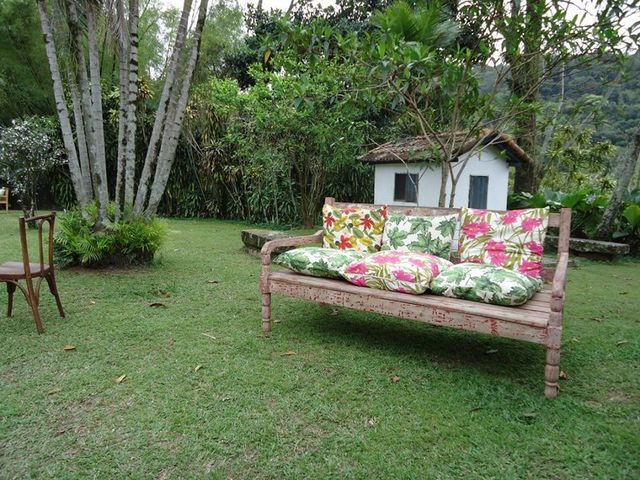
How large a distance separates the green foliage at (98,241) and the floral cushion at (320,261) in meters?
2.42

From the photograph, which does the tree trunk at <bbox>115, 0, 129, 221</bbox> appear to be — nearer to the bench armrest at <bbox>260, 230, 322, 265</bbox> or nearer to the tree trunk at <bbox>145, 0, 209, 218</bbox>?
the tree trunk at <bbox>145, 0, 209, 218</bbox>

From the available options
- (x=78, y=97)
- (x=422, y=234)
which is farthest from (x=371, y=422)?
(x=78, y=97)

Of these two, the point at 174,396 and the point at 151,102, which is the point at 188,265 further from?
the point at 151,102

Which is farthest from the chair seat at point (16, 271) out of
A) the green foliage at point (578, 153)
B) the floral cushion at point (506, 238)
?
the green foliage at point (578, 153)

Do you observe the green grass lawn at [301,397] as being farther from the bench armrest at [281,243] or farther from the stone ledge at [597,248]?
the stone ledge at [597,248]

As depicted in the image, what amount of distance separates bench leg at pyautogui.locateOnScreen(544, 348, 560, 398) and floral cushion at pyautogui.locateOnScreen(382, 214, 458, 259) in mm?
1011

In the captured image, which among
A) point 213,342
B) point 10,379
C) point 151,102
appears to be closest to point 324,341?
point 213,342

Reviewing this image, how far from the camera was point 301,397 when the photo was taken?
6.95 ft

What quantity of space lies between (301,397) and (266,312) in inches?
35.7

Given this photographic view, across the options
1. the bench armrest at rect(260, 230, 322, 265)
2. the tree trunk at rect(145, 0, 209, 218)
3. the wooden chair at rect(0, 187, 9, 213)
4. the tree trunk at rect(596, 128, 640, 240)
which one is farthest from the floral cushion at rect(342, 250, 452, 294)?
the wooden chair at rect(0, 187, 9, 213)

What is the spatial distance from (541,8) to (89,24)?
443 cm

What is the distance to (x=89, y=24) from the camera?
15.0 ft

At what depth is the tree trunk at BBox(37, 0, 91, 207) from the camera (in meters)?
4.41

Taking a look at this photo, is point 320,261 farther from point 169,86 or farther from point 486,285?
point 169,86
